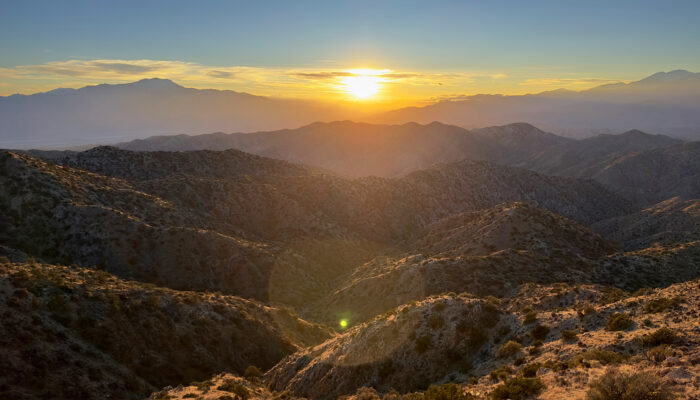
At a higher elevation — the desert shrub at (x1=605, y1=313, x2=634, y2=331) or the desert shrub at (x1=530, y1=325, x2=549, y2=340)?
the desert shrub at (x1=605, y1=313, x2=634, y2=331)

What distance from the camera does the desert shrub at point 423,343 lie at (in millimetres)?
25016

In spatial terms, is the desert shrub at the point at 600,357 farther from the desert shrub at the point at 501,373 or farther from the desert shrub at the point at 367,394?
the desert shrub at the point at 367,394

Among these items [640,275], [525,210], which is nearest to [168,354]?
[640,275]

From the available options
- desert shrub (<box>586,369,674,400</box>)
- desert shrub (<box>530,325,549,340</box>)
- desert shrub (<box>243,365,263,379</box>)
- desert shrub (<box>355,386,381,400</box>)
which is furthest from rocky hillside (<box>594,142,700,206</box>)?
desert shrub (<box>586,369,674,400</box>)

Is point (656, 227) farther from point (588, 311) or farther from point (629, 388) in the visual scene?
point (629, 388)

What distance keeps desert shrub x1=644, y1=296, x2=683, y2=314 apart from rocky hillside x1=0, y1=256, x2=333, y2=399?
27.5 m

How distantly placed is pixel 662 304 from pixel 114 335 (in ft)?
114

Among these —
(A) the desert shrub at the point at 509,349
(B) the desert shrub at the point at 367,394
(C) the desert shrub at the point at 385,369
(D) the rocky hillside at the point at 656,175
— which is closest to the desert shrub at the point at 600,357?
(A) the desert shrub at the point at 509,349

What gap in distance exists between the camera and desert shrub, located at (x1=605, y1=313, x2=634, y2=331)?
20219 millimetres

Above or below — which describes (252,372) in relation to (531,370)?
below

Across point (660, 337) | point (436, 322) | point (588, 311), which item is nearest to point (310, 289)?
point (436, 322)

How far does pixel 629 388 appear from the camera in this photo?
1259 cm

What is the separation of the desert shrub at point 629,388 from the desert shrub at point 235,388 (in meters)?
18.2

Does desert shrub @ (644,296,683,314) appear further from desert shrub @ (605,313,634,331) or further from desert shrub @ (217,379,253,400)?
desert shrub @ (217,379,253,400)
